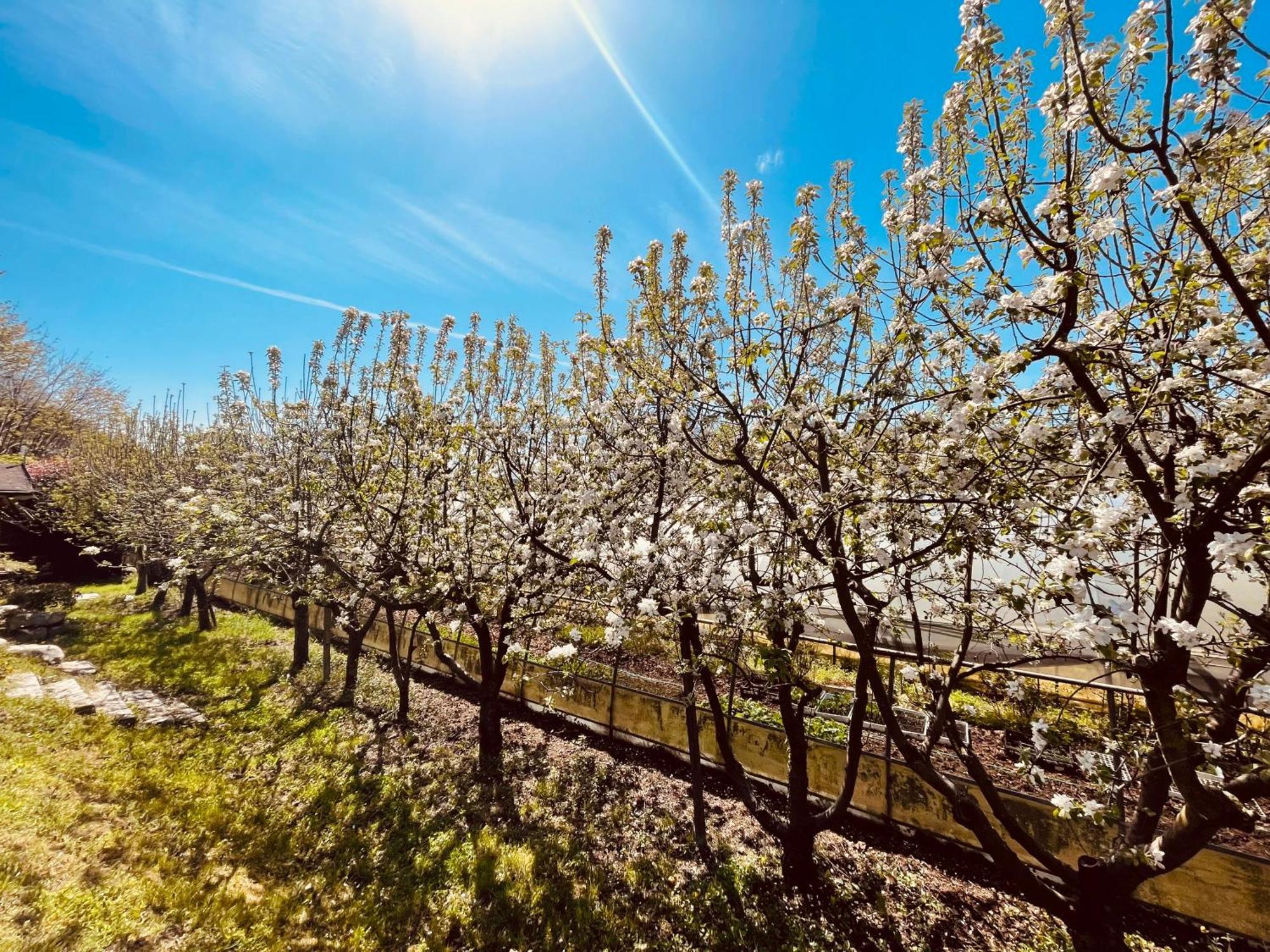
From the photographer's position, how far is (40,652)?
1294 centimetres

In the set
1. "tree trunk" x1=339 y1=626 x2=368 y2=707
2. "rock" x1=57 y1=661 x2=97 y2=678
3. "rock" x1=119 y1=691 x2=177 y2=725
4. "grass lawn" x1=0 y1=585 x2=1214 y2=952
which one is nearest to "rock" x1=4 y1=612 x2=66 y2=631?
"rock" x1=57 y1=661 x2=97 y2=678

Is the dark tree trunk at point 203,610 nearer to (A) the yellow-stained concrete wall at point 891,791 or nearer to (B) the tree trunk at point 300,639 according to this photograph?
(B) the tree trunk at point 300,639

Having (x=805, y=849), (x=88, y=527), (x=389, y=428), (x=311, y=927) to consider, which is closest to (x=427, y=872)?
(x=311, y=927)

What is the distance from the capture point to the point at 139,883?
18.4 ft

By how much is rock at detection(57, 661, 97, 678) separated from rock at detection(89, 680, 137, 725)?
1270mm

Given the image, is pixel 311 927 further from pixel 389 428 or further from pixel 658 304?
pixel 658 304

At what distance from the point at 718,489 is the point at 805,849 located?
4.57 meters

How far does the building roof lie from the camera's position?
23.8 m

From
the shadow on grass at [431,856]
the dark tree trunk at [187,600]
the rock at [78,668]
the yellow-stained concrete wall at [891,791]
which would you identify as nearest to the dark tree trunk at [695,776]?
the shadow on grass at [431,856]

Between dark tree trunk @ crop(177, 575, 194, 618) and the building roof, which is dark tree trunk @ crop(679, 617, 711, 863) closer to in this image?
dark tree trunk @ crop(177, 575, 194, 618)

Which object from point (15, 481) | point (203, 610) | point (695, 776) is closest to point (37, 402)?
A: point (15, 481)

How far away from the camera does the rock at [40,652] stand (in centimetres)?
1262

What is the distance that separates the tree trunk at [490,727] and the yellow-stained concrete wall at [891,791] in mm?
1133

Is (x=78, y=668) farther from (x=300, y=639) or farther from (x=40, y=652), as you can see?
(x=300, y=639)
